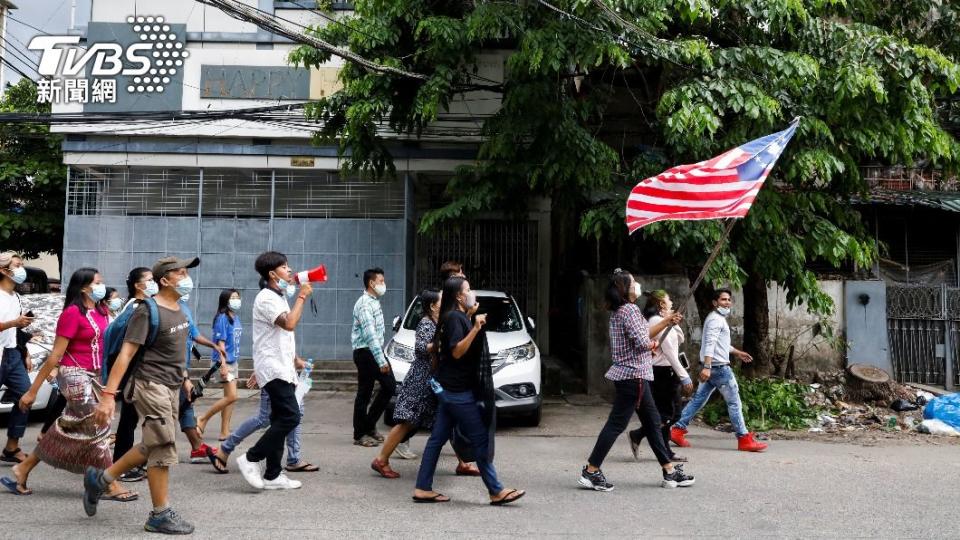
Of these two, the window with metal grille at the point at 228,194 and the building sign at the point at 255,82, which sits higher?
the building sign at the point at 255,82

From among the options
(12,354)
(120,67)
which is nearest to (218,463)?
(12,354)

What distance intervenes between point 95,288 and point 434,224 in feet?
16.2

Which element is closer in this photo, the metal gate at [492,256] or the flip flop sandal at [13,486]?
the flip flop sandal at [13,486]

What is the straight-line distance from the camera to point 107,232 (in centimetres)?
1286

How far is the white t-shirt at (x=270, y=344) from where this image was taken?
5281 millimetres

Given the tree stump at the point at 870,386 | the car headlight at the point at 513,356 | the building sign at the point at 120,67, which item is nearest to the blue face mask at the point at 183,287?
the car headlight at the point at 513,356

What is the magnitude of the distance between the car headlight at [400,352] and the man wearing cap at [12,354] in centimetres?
356

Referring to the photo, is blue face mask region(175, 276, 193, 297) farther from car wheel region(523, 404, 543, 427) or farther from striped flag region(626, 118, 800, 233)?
car wheel region(523, 404, 543, 427)

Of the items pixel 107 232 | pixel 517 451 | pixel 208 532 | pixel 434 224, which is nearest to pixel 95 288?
pixel 208 532

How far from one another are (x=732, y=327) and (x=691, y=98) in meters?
5.52

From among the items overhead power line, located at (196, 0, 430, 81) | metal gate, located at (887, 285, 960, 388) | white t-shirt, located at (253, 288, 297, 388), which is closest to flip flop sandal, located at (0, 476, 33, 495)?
white t-shirt, located at (253, 288, 297, 388)

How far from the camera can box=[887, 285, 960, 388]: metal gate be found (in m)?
11.5

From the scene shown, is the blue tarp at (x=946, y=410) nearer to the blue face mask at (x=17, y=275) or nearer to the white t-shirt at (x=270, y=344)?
the white t-shirt at (x=270, y=344)

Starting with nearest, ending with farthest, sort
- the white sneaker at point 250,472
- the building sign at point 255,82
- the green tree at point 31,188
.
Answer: the white sneaker at point 250,472
the building sign at point 255,82
the green tree at point 31,188
